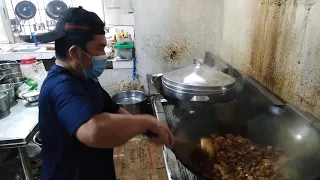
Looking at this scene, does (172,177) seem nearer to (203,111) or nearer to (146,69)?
(203,111)

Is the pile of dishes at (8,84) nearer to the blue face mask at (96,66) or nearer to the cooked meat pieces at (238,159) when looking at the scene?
the blue face mask at (96,66)

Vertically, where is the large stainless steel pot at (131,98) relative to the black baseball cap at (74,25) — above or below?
below

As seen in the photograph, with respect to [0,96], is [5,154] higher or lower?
lower

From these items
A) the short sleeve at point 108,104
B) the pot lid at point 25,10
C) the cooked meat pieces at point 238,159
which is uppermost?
the pot lid at point 25,10

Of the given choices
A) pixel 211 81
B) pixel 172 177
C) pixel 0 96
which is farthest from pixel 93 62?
pixel 0 96

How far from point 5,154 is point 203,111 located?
1.93 m

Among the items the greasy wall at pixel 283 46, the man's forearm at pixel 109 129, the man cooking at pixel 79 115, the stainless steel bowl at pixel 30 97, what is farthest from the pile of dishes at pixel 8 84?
the greasy wall at pixel 283 46

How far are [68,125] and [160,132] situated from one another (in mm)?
345

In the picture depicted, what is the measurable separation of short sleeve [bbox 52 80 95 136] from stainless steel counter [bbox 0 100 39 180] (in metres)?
0.93

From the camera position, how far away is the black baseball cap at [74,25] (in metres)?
0.87

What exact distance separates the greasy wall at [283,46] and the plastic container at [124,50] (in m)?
1.37

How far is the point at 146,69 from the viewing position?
2.77 m

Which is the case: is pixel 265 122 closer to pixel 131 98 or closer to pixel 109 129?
pixel 109 129

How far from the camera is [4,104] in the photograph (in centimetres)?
182
